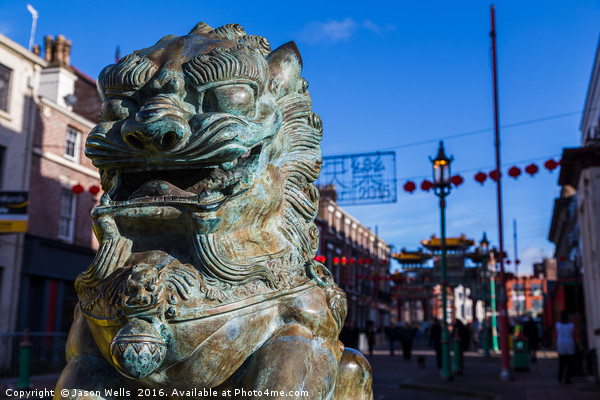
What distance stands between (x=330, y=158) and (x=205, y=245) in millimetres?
16470

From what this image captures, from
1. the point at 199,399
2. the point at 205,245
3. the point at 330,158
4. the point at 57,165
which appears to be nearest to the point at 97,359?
the point at 199,399

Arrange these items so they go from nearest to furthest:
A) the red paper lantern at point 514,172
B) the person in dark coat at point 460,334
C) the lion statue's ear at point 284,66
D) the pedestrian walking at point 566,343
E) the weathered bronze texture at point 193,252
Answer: the weathered bronze texture at point 193,252 → the lion statue's ear at point 284,66 → the pedestrian walking at point 566,343 → the red paper lantern at point 514,172 → the person in dark coat at point 460,334

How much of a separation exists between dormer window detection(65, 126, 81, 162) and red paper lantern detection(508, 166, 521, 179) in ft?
43.8

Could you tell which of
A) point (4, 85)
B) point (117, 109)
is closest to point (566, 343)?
point (117, 109)

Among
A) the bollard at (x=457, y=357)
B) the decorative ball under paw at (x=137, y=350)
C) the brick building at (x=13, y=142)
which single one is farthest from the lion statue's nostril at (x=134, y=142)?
the brick building at (x=13, y=142)

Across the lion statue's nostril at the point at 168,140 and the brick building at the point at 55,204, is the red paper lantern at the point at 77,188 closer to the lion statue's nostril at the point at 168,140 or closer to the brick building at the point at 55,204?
the brick building at the point at 55,204

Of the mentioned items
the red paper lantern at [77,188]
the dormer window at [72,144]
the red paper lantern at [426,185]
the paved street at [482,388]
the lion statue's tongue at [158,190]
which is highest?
the dormer window at [72,144]

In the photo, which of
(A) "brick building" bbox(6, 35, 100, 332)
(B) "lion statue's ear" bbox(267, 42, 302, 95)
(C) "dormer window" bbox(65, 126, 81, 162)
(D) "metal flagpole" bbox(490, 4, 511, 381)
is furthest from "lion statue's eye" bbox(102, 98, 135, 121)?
(C) "dormer window" bbox(65, 126, 81, 162)

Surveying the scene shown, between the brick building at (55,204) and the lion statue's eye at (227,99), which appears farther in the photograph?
the brick building at (55,204)

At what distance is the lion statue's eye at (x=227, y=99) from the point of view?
76.6 inches

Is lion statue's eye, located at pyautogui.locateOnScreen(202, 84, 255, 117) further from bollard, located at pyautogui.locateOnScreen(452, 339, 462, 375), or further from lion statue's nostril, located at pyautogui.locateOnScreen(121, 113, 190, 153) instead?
bollard, located at pyautogui.locateOnScreen(452, 339, 462, 375)

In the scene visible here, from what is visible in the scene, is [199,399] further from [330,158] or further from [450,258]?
[450,258]

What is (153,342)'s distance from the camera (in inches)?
65.2

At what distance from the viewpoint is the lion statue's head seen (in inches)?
71.7
